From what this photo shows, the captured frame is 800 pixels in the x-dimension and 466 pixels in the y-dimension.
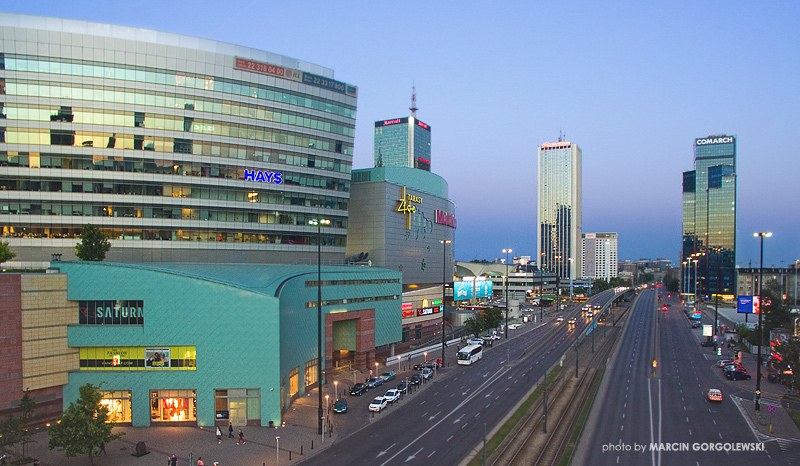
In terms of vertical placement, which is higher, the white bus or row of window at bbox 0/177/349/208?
row of window at bbox 0/177/349/208

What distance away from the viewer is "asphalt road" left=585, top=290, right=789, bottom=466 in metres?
38.1

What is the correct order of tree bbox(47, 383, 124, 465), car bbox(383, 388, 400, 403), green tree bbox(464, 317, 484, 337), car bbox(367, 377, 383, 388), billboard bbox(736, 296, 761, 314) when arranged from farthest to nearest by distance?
1. green tree bbox(464, 317, 484, 337)
2. billboard bbox(736, 296, 761, 314)
3. car bbox(367, 377, 383, 388)
4. car bbox(383, 388, 400, 403)
5. tree bbox(47, 383, 124, 465)

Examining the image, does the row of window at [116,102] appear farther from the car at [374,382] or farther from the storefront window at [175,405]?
the car at [374,382]

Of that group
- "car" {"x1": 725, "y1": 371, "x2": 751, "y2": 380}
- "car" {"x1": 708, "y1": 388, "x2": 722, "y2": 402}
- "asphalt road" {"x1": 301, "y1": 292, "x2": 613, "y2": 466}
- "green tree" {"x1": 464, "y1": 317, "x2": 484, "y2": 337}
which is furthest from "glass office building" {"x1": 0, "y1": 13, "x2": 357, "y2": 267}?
"car" {"x1": 725, "y1": 371, "x2": 751, "y2": 380}

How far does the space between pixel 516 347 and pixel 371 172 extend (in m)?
43.1

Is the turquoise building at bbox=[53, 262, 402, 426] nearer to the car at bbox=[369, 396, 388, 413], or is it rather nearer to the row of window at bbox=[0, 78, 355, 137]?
the car at bbox=[369, 396, 388, 413]

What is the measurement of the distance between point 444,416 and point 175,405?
2451 cm

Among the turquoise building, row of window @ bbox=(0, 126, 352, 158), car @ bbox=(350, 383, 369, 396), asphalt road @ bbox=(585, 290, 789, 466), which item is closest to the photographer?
asphalt road @ bbox=(585, 290, 789, 466)

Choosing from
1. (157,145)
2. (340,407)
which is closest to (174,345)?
(340,407)

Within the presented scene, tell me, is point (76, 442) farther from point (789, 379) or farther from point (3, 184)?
point (789, 379)

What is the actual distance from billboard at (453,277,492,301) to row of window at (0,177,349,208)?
53764 millimetres

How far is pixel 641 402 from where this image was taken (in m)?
54.2

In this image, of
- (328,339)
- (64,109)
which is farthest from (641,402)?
(64,109)

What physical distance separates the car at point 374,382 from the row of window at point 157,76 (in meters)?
44.6
